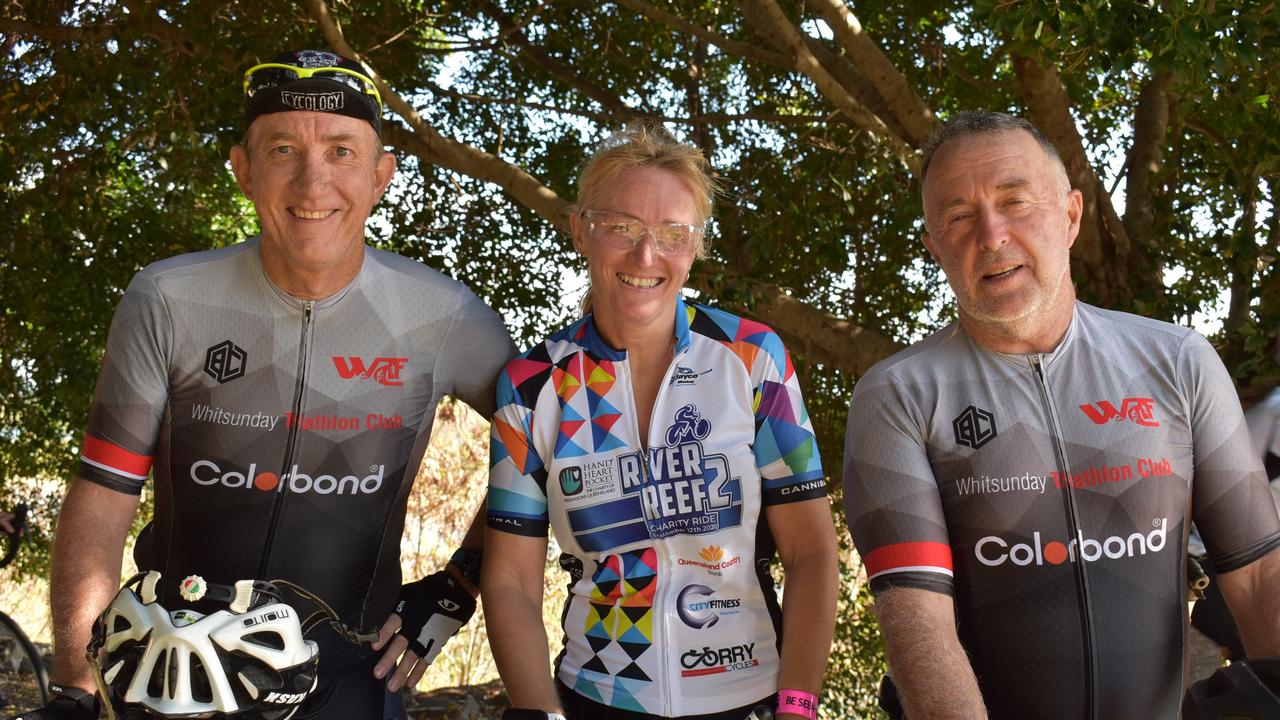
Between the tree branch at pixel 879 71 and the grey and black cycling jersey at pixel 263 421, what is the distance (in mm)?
3766

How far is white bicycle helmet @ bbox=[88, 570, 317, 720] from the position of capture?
2.64 metres

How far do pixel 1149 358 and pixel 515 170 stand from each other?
495cm

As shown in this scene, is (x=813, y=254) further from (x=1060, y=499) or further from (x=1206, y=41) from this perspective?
(x=1060, y=499)

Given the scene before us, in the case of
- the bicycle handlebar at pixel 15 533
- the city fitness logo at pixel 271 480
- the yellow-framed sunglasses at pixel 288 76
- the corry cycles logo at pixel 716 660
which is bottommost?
the corry cycles logo at pixel 716 660

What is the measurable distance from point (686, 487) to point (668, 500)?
0.06 metres

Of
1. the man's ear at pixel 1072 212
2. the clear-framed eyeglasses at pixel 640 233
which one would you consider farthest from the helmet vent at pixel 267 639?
the man's ear at pixel 1072 212

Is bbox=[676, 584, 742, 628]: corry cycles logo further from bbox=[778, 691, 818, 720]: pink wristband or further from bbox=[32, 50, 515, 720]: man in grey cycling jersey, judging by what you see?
bbox=[32, 50, 515, 720]: man in grey cycling jersey

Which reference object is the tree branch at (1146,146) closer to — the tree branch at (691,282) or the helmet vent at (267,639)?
the tree branch at (691,282)

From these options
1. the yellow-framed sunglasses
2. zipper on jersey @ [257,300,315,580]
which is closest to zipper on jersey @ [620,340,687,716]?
zipper on jersey @ [257,300,315,580]

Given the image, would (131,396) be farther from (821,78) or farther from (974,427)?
(821,78)

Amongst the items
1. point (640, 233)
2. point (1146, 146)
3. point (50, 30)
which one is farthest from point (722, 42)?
point (50, 30)

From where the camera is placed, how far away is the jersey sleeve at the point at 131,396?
335 cm

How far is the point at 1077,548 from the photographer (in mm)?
3021

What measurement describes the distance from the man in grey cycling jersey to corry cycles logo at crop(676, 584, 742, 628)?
0.71 m
